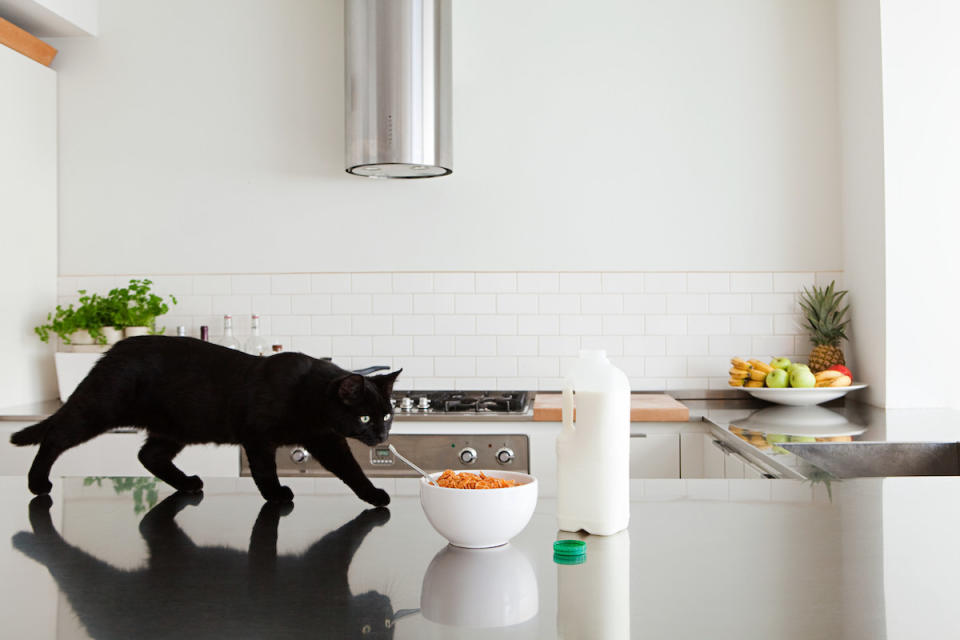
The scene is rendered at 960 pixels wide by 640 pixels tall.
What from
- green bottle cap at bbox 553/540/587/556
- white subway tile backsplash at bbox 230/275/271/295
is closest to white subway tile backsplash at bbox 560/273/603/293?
white subway tile backsplash at bbox 230/275/271/295

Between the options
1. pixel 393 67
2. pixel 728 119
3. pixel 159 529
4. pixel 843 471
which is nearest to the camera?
pixel 159 529

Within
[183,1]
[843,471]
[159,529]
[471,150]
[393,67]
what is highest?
[183,1]

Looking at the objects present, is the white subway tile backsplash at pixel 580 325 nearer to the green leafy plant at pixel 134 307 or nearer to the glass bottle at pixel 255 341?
the glass bottle at pixel 255 341

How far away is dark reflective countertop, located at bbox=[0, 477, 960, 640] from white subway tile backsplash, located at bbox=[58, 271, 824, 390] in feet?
7.28

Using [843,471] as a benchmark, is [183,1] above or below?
above

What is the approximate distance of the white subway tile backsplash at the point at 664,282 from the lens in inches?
137

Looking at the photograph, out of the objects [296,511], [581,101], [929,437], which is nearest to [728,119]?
[581,101]

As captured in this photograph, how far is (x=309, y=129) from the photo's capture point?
358 cm

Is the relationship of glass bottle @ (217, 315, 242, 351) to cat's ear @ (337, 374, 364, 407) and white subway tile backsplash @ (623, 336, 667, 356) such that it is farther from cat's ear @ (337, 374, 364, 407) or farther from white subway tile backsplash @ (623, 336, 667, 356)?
cat's ear @ (337, 374, 364, 407)

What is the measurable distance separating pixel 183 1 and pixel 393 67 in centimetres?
112

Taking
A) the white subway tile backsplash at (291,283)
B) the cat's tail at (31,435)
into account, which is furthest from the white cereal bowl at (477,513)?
the white subway tile backsplash at (291,283)

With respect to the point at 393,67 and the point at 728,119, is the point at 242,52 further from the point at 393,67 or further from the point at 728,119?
the point at 728,119

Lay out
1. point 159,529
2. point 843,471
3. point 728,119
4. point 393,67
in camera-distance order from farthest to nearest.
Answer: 1. point 728,119
2. point 393,67
3. point 843,471
4. point 159,529

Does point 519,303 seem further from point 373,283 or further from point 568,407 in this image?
point 568,407
